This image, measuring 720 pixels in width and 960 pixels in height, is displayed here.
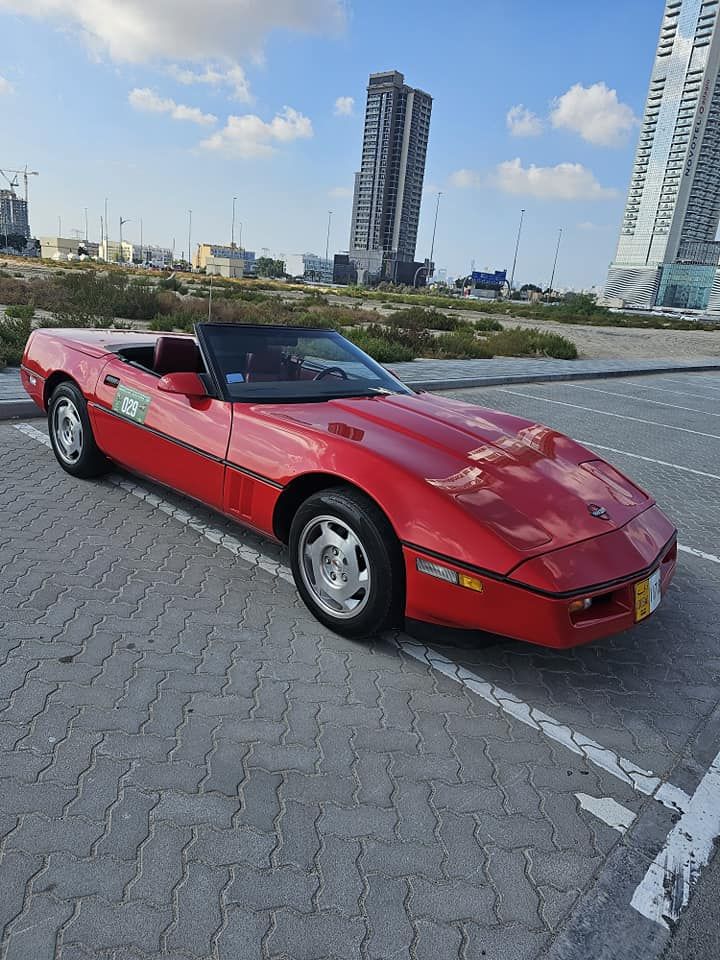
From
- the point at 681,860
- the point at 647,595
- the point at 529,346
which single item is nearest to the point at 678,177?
the point at 529,346

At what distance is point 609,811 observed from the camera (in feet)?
7.07

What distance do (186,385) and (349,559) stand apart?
4.66 ft

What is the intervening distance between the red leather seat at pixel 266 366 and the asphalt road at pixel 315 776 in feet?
3.52

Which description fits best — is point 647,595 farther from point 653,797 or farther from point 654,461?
point 654,461

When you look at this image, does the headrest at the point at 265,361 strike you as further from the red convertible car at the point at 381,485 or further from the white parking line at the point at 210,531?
the white parking line at the point at 210,531

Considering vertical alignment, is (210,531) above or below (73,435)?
below

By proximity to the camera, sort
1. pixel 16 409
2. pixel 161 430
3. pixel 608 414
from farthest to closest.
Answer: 1. pixel 608 414
2. pixel 16 409
3. pixel 161 430

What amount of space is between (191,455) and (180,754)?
68.8 inches

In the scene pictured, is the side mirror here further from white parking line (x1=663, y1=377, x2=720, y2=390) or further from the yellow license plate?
white parking line (x1=663, y1=377, x2=720, y2=390)

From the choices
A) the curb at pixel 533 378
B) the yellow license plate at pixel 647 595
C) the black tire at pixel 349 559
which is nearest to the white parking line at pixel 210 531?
the black tire at pixel 349 559

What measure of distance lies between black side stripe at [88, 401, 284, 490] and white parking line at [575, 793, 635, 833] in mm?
1832

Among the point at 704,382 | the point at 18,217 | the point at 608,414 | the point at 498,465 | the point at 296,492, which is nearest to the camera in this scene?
the point at 498,465

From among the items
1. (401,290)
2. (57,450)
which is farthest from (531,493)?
(401,290)

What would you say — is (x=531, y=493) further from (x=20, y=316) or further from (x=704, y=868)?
(x=20, y=316)
